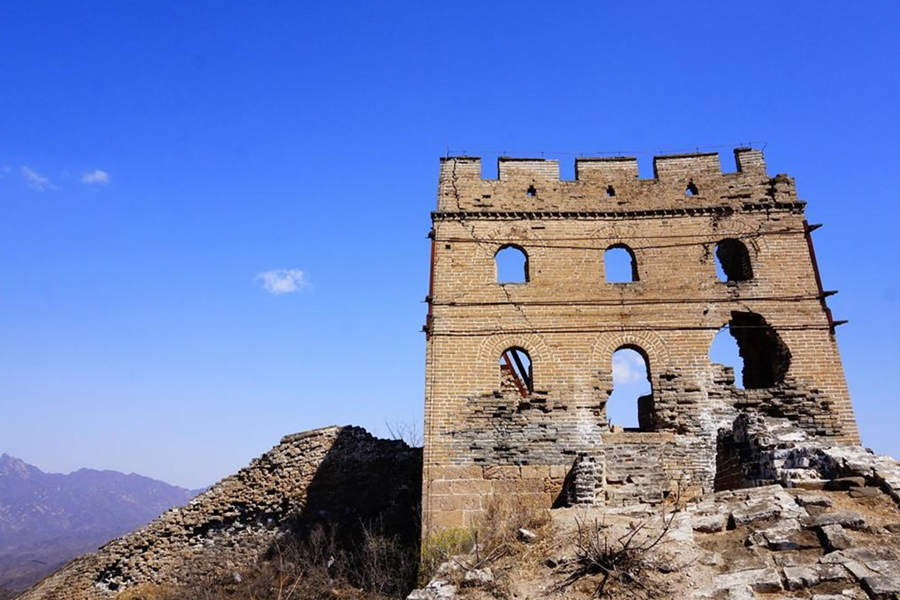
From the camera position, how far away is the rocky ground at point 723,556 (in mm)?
5699

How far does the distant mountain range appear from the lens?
10014 centimetres

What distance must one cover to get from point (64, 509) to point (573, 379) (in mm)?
172153

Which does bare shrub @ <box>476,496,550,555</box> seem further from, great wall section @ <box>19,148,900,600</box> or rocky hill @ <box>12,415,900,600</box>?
great wall section @ <box>19,148,900,600</box>

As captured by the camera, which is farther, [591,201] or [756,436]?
[591,201]

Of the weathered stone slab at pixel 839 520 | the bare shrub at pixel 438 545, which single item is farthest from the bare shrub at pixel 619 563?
the bare shrub at pixel 438 545

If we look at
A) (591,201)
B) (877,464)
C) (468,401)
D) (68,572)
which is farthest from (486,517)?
(68,572)

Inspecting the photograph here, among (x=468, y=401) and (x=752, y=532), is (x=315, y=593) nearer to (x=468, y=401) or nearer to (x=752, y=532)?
(x=468, y=401)

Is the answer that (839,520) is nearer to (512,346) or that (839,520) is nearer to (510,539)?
(510,539)

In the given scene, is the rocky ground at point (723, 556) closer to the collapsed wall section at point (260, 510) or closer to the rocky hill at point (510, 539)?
the rocky hill at point (510, 539)

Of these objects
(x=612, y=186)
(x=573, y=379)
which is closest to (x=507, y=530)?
(x=573, y=379)

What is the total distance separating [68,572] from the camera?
16328mm

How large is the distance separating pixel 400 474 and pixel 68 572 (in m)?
9.73

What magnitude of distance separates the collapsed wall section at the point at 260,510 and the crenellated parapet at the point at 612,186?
22.6 ft

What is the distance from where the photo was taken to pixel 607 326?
13031mm
